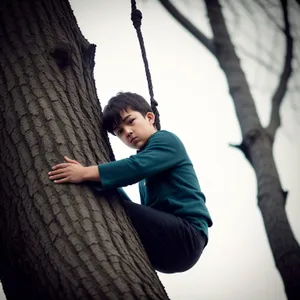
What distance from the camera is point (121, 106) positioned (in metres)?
2.25

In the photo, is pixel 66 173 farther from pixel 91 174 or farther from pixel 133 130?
pixel 133 130

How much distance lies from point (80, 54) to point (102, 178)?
70cm

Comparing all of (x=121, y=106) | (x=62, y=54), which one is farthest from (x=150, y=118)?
(x=62, y=54)

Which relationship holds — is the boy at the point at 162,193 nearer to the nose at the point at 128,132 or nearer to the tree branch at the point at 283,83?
the nose at the point at 128,132

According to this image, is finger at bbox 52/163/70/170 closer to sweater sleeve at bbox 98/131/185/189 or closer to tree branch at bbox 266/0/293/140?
sweater sleeve at bbox 98/131/185/189

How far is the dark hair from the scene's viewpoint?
2.00 m

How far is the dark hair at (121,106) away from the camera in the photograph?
2.00 metres

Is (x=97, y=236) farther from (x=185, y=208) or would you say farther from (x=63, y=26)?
(x=63, y=26)

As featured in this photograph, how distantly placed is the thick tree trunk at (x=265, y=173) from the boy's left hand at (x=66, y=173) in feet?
1.93

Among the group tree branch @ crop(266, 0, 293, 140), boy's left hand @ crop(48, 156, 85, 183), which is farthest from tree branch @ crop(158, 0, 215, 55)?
boy's left hand @ crop(48, 156, 85, 183)

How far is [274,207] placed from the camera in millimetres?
1016

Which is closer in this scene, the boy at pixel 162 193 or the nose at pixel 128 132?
the boy at pixel 162 193

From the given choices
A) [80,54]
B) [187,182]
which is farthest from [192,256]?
[80,54]

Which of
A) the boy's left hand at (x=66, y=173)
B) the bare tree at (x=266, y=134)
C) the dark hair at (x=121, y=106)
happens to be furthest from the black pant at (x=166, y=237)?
the bare tree at (x=266, y=134)
